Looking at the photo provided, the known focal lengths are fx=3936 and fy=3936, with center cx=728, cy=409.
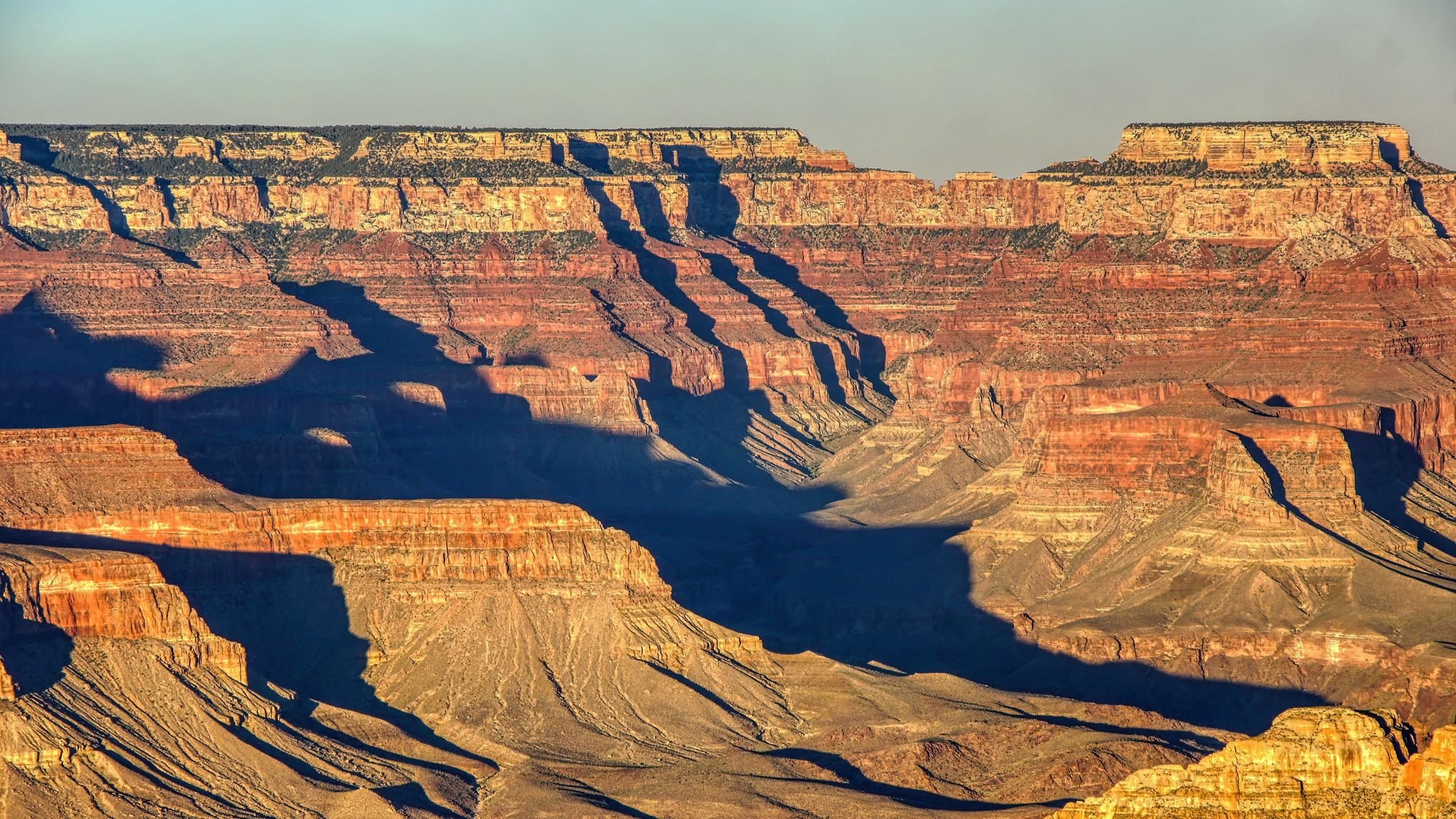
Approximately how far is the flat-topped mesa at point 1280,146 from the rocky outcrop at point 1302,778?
12462cm

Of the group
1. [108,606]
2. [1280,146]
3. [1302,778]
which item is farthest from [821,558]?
[1302,778]

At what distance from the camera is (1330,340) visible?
513 feet

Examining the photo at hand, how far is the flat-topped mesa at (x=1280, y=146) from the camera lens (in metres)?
188

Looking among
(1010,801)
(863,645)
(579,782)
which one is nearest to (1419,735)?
(1010,801)

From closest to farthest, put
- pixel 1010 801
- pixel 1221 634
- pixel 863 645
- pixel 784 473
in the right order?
pixel 1010 801, pixel 1221 634, pixel 863 645, pixel 784 473

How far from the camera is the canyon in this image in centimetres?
9581

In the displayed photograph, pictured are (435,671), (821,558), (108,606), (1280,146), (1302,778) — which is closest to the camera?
(1302,778)

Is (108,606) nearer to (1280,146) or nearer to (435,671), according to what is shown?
(435,671)

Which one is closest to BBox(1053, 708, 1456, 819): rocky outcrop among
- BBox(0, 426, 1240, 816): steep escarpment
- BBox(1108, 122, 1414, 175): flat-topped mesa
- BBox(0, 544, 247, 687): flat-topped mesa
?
BBox(0, 426, 1240, 816): steep escarpment

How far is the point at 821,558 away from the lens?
155 m

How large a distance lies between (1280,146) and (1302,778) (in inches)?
5059

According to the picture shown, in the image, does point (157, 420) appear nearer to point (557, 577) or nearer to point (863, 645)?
point (863, 645)

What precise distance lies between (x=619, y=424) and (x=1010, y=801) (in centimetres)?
10208

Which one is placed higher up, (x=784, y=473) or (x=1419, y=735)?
(x=784, y=473)
